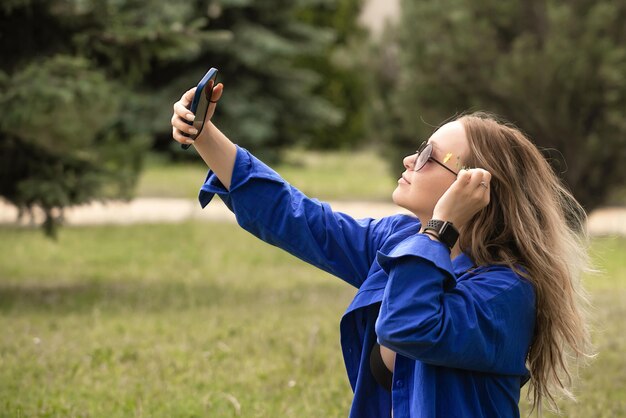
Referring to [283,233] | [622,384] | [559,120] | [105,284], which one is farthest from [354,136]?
[283,233]

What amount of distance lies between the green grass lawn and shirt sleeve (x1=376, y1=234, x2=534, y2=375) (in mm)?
1936

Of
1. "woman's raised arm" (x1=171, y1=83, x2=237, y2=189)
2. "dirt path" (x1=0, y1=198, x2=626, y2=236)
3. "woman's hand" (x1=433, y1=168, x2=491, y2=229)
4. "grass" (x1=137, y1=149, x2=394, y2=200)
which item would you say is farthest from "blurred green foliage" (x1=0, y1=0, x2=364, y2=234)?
"grass" (x1=137, y1=149, x2=394, y2=200)

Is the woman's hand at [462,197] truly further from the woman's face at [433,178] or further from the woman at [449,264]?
the woman's face at [433,178]

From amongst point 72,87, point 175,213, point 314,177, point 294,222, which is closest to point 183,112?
point 294,222

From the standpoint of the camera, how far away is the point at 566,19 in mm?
11695

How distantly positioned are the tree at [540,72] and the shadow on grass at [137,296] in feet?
14.1

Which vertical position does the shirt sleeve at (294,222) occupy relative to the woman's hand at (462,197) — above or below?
below

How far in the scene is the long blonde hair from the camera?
2.73m

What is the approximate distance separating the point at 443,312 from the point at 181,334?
379cm

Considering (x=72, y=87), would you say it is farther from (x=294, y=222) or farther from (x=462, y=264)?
(x=462, y=264)

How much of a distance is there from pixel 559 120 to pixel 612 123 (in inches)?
24.5

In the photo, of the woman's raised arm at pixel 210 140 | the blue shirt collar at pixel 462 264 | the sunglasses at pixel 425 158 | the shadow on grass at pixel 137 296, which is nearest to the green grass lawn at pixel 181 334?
the shadow on grass at pixel 137 296

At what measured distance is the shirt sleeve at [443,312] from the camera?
245 centimetres

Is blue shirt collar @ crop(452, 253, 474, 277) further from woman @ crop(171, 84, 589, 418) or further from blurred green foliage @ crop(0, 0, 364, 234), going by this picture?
blurred green foliage @ crop(0, 0, 364, 234)
